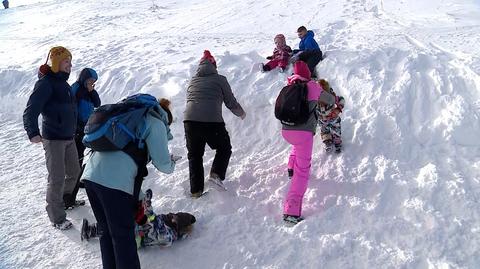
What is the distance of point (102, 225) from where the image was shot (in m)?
4.18

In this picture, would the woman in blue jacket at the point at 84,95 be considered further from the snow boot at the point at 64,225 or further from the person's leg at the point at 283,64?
the person's leg at the point at 283,64

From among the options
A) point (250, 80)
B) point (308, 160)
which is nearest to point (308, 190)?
point (308, 160)

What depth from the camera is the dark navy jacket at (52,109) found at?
5.07 metres

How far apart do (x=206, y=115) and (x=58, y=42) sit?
41.0 ft

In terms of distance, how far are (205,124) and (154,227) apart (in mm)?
1510

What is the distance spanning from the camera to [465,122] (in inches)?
231

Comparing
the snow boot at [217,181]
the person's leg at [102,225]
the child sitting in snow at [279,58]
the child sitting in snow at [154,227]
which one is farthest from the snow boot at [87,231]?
the child sitting in snow at [279,58]

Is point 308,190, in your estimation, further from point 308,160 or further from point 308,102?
point 308,102

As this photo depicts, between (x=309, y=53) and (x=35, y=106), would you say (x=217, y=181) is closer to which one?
(x=35, y=106)

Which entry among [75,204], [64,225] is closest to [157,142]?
[64,225]

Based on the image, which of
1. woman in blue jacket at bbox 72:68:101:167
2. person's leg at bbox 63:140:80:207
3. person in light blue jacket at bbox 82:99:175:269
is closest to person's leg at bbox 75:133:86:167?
woman in blue jacket at bbox 72:68:101:167

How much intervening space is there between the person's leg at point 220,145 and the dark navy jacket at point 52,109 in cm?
174

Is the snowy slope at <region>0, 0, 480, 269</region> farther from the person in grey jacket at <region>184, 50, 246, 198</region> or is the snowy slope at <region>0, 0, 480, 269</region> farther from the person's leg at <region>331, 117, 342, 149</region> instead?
the person in grey jacket at <region>184, 50, 246, 198</region>

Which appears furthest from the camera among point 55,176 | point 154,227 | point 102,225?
point 55,176
